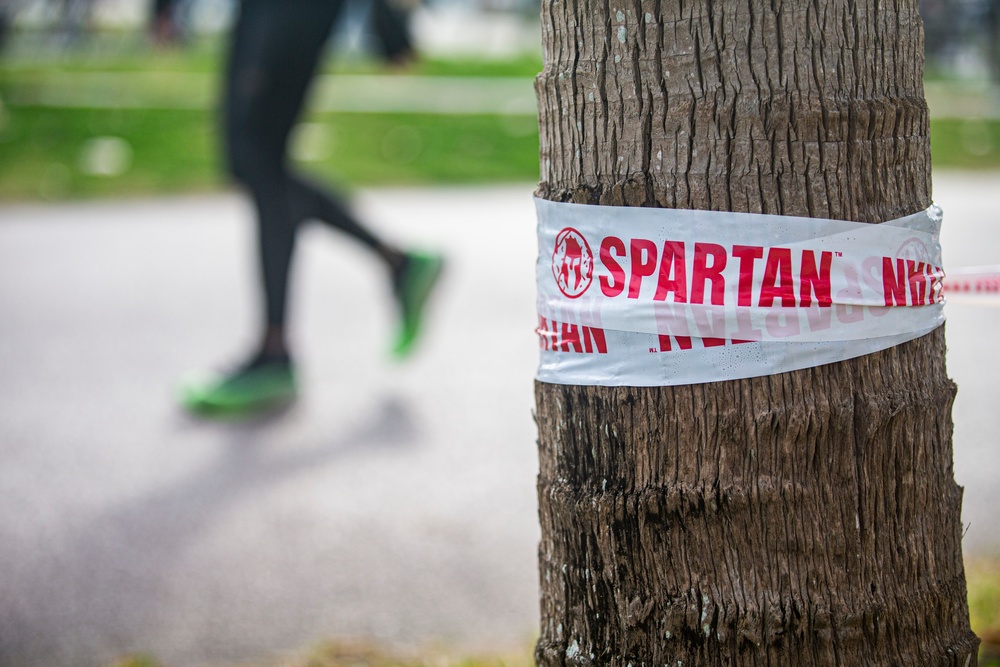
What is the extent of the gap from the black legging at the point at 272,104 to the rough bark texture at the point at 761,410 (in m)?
2.61

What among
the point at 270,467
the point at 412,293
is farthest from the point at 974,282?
the point at 412,293

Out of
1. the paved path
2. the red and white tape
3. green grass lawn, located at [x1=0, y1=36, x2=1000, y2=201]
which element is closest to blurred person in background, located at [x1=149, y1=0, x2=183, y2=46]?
the paved path

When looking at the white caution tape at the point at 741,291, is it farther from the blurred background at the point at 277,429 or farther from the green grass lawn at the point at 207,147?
the green grass lawn at the point at 207,147

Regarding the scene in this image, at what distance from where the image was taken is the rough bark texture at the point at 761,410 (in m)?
1.57

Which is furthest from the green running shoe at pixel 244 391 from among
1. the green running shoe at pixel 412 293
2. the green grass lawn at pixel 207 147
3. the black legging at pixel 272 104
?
the green grass lawn at pixel 207 147

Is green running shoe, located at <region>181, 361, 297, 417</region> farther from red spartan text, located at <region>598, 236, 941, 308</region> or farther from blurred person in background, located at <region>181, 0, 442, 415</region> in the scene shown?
red spartan text, located at <region>598, 236, 941, 308</region>

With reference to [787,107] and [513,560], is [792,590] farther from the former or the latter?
[513,560]

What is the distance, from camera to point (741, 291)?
1.60 metres

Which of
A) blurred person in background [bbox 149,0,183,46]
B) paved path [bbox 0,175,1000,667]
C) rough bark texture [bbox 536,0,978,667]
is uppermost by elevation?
blurred person in background [bbox 149,0,183,46]

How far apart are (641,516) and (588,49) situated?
742mm

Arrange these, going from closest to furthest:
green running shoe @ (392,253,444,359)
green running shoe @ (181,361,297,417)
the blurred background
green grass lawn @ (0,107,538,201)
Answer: the blurred background
green running shoe @ (181,361,297,417)
green running shoe @ (392,253,444,359)
green grass lawn @ (0,107,538,201)

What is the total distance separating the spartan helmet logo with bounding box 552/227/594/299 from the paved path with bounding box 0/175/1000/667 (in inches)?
46.8

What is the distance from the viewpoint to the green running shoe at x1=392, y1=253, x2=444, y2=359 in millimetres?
4781

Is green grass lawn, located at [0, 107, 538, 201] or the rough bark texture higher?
the rough bark texture
